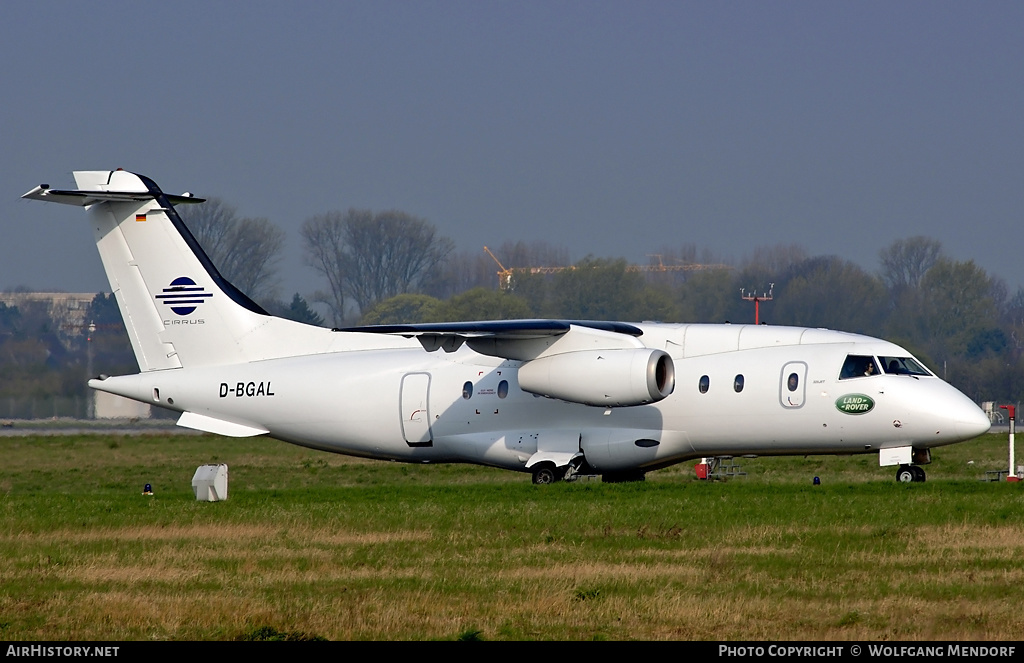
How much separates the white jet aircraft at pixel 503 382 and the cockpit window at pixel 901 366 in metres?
0.04

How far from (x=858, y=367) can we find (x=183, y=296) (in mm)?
13615

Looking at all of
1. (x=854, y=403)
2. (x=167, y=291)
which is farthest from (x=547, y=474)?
(x=167, y=291)

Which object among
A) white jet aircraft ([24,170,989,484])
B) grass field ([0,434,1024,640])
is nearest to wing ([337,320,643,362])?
white jet aircraft ([24,170,989,484])

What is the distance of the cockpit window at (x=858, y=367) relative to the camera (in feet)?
73.4

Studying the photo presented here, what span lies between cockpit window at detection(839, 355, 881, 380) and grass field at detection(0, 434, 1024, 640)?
7.80ft

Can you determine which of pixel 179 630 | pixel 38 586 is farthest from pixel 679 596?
pixel 38 586

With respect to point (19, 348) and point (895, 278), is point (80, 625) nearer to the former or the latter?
point (19, 348)

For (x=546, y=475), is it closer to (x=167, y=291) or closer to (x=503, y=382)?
(x=503, y=382)

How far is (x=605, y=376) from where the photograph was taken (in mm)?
22375

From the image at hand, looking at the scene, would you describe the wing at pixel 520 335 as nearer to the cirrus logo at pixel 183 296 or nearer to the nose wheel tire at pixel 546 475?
the nose wheel tire at pixel 546 475

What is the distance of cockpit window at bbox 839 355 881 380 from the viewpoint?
73.4ft

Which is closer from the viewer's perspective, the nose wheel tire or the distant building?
the nose wheel tire

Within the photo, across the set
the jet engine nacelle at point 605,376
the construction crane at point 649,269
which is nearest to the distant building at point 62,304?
the construction crane at point 649,269

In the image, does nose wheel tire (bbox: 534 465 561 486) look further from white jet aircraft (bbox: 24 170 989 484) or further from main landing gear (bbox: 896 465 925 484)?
main landing gear (bbox: 896 465 925 484)
